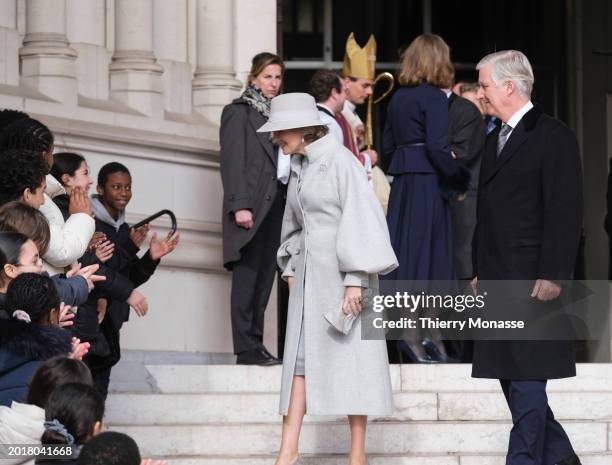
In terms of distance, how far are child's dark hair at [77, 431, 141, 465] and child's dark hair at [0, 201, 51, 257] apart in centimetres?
216

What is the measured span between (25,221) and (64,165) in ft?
4.49

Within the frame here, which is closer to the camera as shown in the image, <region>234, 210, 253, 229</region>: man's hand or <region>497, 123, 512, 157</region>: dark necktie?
<region>497, 123, 512, 157</region>: dark necktie

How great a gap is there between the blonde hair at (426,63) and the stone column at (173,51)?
6.33 ft

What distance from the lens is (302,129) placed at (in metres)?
7.81

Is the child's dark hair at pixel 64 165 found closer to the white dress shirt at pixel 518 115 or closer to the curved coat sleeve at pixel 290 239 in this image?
the curved coat sleeve at pixel 290 239

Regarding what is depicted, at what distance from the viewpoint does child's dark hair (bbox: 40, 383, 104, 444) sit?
5.29 m

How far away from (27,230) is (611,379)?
3.52m

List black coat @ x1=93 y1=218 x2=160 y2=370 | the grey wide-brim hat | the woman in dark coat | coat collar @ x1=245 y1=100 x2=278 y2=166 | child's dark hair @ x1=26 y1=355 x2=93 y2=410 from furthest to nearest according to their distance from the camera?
coat collar @ x1=245 y1=100 x2=278 y2=166 < the woman in dark coat < black coat @ x1=93 y1=218 x2=160 y2=370 < the grey wide-brim hat < child's dark hair @ x1=26 y1=355 x2=93 y2=410

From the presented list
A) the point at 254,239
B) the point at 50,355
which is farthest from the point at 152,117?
the point at 50,355

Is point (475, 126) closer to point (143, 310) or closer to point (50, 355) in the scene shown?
point (143, 310)

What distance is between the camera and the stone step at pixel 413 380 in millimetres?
9266

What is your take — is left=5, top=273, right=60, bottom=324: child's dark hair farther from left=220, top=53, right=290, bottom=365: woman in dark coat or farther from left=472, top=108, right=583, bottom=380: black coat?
left=220, top=53, right=290, bottom=365: woman in dark coat

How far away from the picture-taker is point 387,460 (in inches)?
329

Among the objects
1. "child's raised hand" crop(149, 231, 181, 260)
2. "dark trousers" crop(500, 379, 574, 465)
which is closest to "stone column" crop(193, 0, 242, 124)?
"child's raised hand" crop(149, 231, 181, 260)
